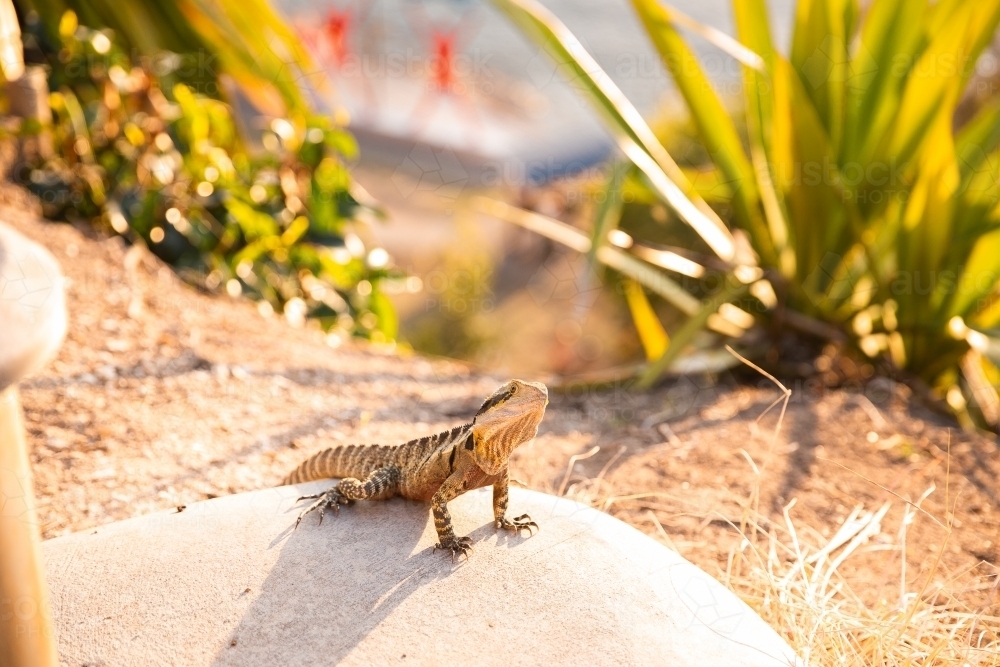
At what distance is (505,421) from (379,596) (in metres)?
0.47

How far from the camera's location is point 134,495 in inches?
105

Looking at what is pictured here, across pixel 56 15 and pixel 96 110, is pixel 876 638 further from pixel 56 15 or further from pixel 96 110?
pixel 56 15

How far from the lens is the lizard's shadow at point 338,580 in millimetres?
1787

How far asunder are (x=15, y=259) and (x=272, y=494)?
1.40 m

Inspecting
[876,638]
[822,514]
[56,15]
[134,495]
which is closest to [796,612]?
[876,638]

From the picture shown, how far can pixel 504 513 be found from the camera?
2158 mm

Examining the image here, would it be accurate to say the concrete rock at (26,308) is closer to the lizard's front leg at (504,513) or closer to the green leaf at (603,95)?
the lizard's front leg at (504,513)

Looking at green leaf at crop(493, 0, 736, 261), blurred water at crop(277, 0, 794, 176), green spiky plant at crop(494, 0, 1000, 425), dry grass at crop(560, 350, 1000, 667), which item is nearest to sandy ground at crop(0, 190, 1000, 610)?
dry grass at crop(560, 350, 1000, 667)

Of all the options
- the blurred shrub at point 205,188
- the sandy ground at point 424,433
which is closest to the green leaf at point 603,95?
the sandy ground at point 424,433

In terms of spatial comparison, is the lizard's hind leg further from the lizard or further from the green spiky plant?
the green spiky plant

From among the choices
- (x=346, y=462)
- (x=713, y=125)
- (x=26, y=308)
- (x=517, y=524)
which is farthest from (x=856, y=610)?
(x=713, y=125)

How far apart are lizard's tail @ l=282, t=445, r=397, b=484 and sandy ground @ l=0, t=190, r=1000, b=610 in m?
0.38

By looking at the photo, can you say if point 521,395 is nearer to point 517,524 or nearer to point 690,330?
point 517,524

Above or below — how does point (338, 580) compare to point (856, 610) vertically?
above
